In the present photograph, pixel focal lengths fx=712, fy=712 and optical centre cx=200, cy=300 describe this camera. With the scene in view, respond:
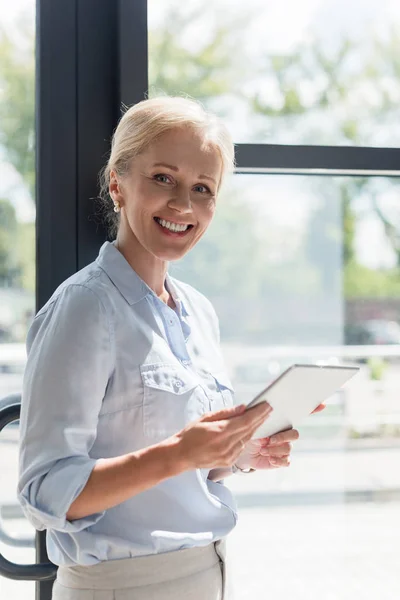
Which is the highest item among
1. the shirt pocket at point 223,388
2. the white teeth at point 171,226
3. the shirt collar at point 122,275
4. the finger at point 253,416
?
the white teeth at point 171,226

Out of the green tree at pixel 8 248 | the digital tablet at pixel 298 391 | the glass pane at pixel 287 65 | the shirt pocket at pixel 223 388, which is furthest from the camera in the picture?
the glass pane at pixel 287 65

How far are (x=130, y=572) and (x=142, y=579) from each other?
0.08ft

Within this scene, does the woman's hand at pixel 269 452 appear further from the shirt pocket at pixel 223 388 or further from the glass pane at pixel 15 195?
the glass pane at pixel 15 195

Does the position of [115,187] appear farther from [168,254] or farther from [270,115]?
[270,115]

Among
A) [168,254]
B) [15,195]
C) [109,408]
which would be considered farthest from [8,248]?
[109,408]

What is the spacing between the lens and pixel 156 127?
1323 mm

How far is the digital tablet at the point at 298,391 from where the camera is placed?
42.1 inches

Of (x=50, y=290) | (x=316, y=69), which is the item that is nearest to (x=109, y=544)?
(x=50, y=290)

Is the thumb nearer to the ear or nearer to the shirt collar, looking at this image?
the shirt collar

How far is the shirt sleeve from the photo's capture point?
3.63 ft

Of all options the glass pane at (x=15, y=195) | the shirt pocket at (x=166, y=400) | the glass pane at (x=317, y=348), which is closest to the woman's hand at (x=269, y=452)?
the shirt pocket at (x=166, y=400)

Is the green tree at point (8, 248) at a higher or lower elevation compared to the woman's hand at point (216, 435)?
higher

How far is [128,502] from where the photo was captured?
124 cm

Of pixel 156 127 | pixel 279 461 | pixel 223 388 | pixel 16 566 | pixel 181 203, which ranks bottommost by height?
pixel 16 566
